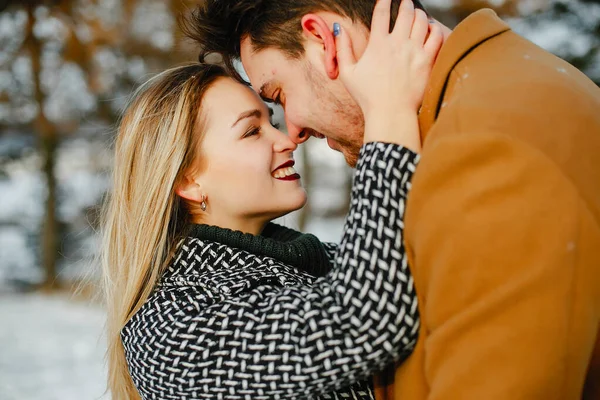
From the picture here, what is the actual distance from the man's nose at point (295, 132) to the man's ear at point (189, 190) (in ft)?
1.40

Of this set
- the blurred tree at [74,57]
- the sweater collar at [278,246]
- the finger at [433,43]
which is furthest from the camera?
the blurred tree at [74,57]

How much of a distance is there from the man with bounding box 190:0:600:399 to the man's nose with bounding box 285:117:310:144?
698mm

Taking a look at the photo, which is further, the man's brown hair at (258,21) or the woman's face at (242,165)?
the woman's face at (242,165)

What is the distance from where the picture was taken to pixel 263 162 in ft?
8.06

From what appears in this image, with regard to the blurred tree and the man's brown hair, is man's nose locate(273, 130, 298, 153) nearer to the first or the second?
the man's brown hair

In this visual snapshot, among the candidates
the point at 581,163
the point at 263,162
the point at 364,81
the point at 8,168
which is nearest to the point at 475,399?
the point at 581,163

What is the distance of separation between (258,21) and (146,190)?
2.44 feet

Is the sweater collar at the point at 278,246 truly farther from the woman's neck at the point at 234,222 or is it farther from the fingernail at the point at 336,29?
the fingernail at the point at 336,29

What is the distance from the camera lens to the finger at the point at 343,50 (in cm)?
188

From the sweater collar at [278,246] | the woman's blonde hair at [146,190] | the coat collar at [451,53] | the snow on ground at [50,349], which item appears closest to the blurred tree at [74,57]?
the snow on ground at [50,349]

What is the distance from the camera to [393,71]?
1755mm

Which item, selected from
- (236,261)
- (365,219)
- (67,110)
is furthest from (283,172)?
(67,110)

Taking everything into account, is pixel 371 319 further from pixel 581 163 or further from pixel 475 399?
pixel 581 163

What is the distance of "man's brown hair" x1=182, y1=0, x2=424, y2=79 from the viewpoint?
1.95 metres
